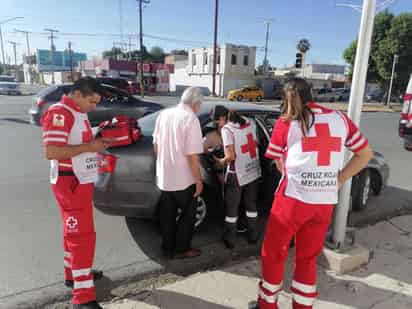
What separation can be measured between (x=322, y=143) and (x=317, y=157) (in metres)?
0.09

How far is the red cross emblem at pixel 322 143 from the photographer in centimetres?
194

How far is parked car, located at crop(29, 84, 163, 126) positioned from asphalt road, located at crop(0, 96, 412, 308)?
3.88 metres

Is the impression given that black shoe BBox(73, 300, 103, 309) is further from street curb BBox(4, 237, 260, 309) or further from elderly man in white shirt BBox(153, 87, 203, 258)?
elderly man in white shirt BBox(153, 87, 203, 258)

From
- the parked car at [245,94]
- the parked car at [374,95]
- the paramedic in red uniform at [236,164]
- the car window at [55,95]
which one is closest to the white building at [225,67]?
the parked car at [245,94]

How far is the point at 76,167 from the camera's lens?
2.19 metres

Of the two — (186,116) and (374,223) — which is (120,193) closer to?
(186,116)

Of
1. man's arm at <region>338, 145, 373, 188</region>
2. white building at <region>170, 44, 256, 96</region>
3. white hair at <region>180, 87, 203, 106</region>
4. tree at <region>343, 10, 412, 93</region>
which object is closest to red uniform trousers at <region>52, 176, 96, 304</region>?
white hair at <region>180, 87, 203, 106</region>

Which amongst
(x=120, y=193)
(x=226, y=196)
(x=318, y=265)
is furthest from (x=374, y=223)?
(x=120, y=193)

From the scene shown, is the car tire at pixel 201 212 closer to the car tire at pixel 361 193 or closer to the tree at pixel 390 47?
Result: the car tire at pixel 361 193

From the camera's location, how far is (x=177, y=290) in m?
2.60

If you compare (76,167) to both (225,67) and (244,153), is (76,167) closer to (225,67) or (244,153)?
(244,153)

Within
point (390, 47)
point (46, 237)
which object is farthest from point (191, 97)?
point (390, 47)

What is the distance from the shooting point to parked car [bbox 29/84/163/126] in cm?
940

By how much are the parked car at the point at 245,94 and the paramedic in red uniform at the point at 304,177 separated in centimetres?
2928
